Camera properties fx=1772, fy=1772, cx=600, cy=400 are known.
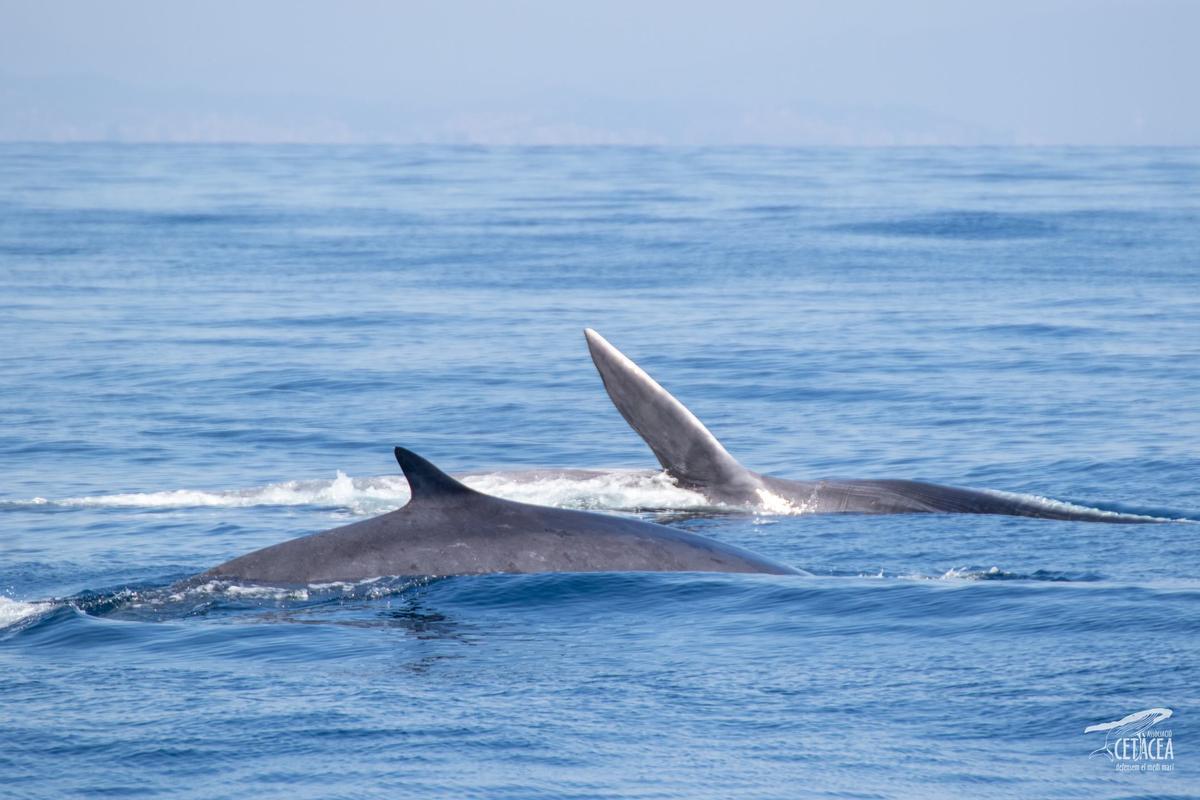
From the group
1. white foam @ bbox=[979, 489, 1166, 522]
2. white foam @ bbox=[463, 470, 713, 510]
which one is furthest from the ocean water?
white foam @ bbox=[979, 489, 1166, 522]

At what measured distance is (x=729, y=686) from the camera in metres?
9.09

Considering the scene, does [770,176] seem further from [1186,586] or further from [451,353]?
[1186,586]

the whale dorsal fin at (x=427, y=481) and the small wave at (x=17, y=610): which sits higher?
the whale dorsal fin at (x=427, y=481)

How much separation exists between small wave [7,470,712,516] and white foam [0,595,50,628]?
437 centimetres

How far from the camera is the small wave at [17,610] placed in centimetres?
1046

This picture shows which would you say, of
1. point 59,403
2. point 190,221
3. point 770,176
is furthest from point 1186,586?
point 770,176

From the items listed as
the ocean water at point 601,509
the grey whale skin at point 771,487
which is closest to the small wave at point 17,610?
the ocean water at point 601,509

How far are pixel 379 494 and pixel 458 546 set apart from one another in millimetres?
5463

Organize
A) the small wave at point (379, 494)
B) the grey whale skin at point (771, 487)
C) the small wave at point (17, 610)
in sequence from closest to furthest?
the small wave at point (17, 610)
the grey whale skin at point (771, 487)
the small wave at point (379, 494)

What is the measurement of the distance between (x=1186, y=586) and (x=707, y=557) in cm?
303

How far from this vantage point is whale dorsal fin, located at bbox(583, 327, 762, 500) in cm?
1359

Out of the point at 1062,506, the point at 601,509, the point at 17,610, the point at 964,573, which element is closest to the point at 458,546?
the point at 17,610

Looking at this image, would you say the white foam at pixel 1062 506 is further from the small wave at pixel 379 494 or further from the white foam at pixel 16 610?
the white foam at pixel 16 610

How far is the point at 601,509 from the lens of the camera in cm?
1492
